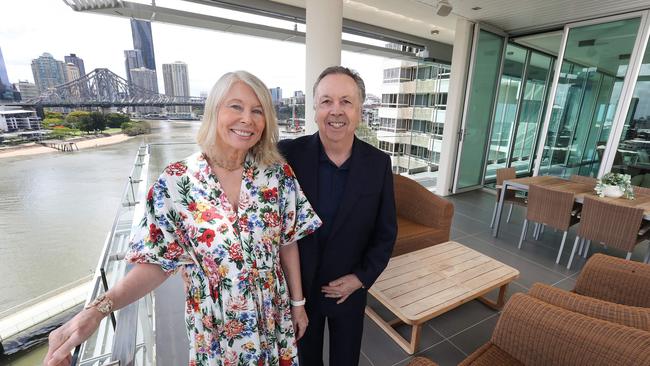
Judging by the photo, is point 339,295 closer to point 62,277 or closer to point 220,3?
point 62,277

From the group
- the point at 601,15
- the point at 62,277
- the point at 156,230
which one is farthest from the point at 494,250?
the point at 62,277

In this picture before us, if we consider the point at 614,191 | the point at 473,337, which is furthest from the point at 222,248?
the point at 614,191

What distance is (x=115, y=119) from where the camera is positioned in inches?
102

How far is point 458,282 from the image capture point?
6.58 ft

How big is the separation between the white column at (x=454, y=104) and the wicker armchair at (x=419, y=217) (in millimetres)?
2569

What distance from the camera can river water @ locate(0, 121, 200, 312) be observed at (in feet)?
7.09

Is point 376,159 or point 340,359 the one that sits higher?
point 376,159

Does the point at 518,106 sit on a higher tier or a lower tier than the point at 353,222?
higher

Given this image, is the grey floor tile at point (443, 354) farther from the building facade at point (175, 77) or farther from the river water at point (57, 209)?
the building facade at point (175, 77)

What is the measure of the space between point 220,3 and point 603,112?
5913mm

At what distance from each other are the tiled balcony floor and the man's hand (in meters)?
0.93

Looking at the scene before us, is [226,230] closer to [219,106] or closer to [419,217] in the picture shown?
[219,106]

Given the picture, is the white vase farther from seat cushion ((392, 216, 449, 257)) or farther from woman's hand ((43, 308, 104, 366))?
woman's hand ((43, 308, 104, 366))

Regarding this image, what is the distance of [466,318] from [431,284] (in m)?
0.61
